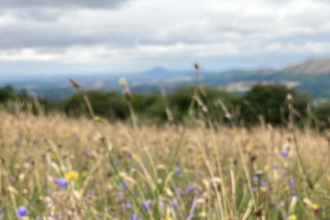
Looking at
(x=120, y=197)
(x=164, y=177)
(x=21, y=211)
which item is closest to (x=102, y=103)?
(x=120, y=197)

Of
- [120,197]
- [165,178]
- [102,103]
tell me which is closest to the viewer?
[165,178]

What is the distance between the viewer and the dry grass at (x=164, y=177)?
4.80 feet

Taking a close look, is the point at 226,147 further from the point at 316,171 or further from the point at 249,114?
the point at 249,114

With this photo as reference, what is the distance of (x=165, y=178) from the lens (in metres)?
1.19

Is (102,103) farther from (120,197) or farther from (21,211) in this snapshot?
(21,211)

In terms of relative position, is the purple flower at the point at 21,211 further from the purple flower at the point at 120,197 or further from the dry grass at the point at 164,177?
the purple flower at the point at 120,197

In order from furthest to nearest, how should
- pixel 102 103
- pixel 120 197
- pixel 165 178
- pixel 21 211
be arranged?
1. pixel 102 103
2. pixel 120 197
3. pixel 21 211
4. pixel 165 178

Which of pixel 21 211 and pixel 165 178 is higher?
pixel 165 178

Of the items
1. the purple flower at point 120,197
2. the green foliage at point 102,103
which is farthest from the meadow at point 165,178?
the green foliage at point 102,103

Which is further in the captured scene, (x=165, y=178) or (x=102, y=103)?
(x=102, y=103)

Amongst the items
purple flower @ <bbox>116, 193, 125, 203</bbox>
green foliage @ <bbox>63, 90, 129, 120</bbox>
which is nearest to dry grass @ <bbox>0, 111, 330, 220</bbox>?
purple flower @ <bbox>116, 193, 125, 203</bbox>

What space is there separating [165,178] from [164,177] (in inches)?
3.0

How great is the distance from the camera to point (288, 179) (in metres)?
2.31

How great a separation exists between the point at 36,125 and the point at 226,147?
2.51 meters
